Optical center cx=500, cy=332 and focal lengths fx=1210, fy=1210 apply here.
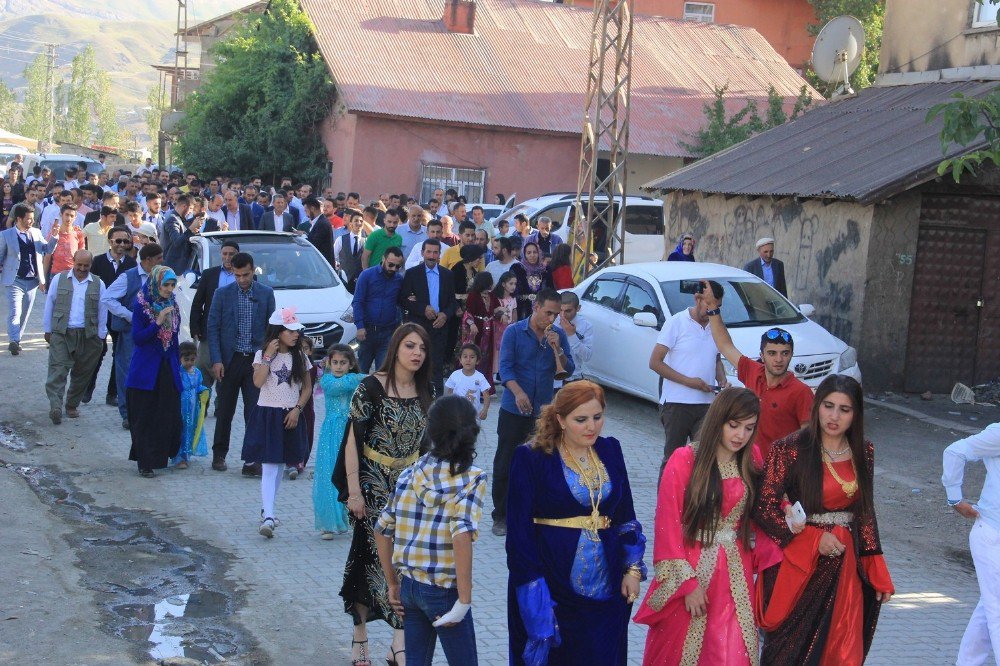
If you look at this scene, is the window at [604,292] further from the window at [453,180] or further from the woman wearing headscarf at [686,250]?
the window at [453,180]

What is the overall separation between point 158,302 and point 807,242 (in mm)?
9207

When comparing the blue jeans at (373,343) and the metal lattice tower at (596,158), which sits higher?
the metal lattice tower at (596,158)

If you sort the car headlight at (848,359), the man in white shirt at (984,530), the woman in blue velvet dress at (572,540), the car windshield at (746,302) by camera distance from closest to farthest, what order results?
the woman in blue velvet dress at (572,540), the man in white shirt at (984,530), the car headlight at (848,359), the car windshield at (746,302)

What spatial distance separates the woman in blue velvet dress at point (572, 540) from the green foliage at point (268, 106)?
29.3 meters

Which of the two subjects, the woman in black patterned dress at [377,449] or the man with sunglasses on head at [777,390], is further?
the man with sunglasses on head at [777,390]

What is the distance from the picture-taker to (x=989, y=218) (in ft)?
50.2

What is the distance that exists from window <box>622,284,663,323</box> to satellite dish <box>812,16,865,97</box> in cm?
797

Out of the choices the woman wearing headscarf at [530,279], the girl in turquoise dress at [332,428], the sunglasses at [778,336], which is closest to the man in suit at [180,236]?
the woman wearing headscarf at [530,279]

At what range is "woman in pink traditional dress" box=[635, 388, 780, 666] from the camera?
5051mm

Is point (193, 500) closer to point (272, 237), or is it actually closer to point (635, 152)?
point (272, 237)

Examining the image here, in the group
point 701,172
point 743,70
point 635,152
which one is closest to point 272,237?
point 701,172

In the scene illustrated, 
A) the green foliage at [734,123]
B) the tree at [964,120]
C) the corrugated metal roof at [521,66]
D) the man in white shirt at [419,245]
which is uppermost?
the corrugated metal roof at [521,66]

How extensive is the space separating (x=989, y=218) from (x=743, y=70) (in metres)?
23.1

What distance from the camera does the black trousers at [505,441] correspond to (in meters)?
8.78
